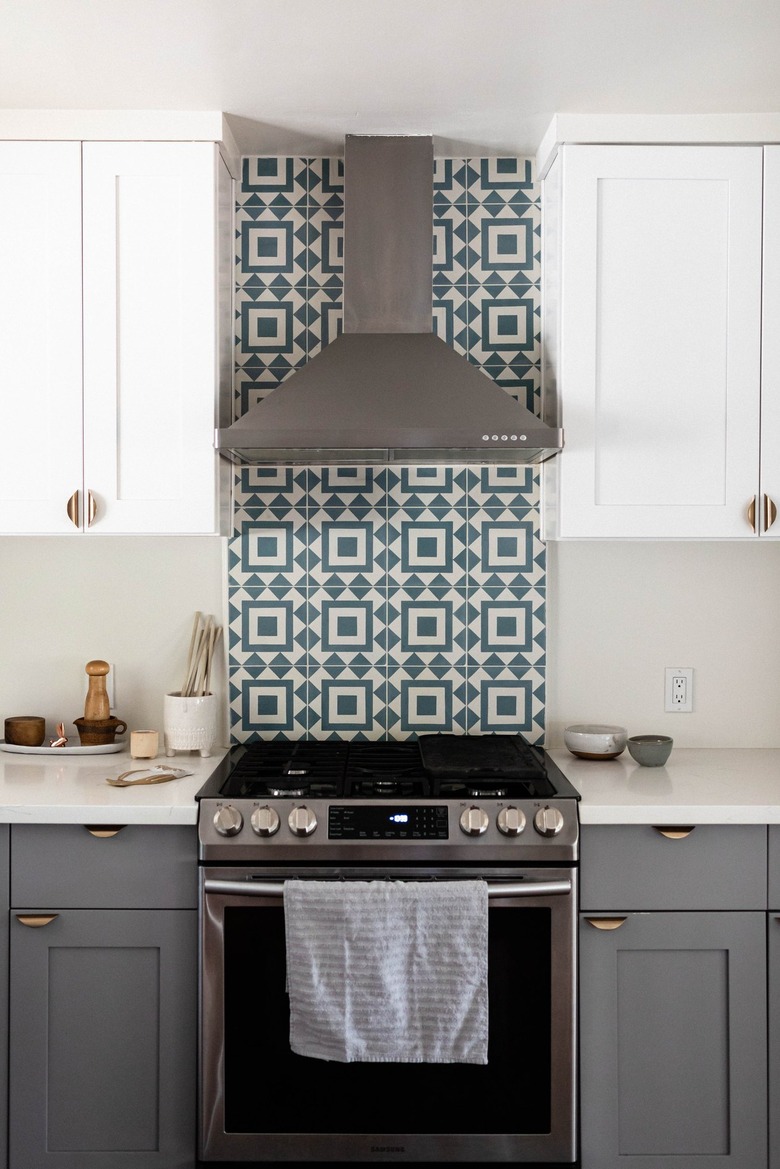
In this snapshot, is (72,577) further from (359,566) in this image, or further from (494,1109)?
(494,1109)

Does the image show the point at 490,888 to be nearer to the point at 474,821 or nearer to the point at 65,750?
the point at 474,821

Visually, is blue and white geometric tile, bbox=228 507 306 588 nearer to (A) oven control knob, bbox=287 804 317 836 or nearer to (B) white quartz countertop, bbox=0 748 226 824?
(B) white quartz countertop, bbox=0 748 226 824

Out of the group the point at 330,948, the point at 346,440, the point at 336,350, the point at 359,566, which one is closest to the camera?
the point at 330,948

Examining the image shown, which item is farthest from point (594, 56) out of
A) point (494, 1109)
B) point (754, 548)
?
point (494, 1109)

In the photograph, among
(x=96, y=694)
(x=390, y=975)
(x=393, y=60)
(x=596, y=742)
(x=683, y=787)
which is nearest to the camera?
(x=390, y=975)

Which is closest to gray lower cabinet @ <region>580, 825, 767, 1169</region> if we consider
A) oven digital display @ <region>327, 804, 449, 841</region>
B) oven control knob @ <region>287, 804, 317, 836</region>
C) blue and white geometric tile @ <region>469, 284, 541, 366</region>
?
oven digital display @ <region>327, 804, 449, 841</region>

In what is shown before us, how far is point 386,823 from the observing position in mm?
1901

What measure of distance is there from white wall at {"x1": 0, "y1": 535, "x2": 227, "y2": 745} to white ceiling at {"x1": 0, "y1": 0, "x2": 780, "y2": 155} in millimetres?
1113

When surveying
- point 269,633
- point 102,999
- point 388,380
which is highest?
point 388,380

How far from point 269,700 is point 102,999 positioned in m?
0.85

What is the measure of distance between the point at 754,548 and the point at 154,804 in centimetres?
172

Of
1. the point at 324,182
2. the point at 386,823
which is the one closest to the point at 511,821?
the point at 386,823

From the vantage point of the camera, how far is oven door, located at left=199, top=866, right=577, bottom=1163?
1.88m

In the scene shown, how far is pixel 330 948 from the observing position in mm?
1838
